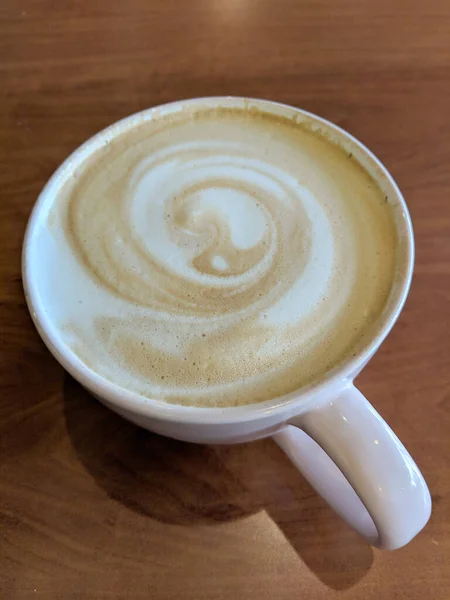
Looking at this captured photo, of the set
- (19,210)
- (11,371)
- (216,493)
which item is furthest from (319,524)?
(19,210)

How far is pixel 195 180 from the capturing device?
64cm

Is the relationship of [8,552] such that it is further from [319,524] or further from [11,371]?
[319,524]

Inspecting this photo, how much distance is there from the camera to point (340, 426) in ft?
1.49

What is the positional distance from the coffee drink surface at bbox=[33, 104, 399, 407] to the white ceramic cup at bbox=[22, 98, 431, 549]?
0.02 metres

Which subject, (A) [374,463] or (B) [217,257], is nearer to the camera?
(A) [374,463]

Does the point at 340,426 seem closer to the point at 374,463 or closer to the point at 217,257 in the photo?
the point at 374,463

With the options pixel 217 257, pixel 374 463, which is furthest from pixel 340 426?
pixel 217 257

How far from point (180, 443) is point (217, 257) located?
0.21 metres

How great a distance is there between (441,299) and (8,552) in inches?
22.6

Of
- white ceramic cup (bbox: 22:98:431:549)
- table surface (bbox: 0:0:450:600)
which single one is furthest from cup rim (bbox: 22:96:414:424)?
table surface (bbox: 0:0:450:600)

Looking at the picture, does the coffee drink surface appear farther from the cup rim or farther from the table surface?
the table surface

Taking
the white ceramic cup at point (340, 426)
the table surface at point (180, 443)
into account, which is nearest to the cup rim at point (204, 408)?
the white ceramic cup at point (340, 426)

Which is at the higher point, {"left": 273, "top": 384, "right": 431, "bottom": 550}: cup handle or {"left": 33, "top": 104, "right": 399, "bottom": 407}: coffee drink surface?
{"left": 33, "top": 104, "right": 399, "bottom": 407}: coffee drink surface

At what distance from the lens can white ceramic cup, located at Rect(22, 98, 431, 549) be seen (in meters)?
0.44
